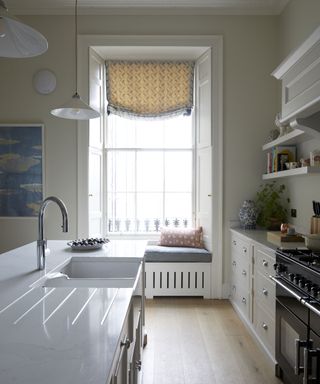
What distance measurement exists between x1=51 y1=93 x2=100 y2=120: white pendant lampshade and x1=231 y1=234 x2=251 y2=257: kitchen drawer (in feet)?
5.95

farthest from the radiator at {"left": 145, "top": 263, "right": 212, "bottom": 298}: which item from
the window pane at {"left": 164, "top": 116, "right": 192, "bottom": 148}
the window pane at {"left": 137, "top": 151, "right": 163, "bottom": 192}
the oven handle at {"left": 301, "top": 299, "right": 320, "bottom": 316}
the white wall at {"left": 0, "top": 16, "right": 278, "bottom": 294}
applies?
the oven handle at {"left": 301, "top": 299, "right": 320, "bottom": 316}

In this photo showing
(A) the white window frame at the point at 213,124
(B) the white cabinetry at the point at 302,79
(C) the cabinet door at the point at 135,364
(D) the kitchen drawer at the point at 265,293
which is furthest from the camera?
(A) the white window frame at the point at 213,124

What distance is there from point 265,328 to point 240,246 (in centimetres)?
100

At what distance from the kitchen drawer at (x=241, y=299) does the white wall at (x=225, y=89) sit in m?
0.76

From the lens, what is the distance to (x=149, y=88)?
4.46 meters

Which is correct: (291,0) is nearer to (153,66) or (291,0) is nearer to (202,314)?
(153,66)

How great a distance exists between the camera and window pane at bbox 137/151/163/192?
180 inches

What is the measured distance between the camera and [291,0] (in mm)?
3746

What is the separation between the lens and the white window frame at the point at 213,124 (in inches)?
161

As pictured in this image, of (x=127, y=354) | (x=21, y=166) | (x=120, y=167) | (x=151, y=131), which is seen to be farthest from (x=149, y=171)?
(x=127, y=354)

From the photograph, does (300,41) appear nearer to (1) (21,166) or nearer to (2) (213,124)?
(2) (213,124)

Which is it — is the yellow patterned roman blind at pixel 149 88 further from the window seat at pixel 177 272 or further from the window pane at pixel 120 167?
the window seat at pixel 177 272

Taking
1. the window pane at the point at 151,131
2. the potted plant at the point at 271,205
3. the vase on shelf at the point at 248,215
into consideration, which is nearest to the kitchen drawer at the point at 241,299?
the vase on shelf at the point at 248,215

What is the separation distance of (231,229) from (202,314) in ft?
3.30
